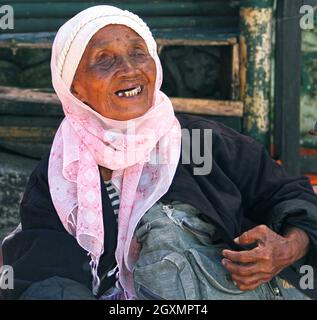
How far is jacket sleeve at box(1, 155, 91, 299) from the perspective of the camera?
2978 mm

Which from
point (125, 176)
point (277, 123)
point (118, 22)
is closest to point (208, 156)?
point (125, 176)

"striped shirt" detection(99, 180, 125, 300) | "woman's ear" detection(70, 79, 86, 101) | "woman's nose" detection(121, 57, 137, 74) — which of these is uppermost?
"woman's nose" detection(121, 57, 137, 74)

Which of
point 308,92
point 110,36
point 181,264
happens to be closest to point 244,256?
point 181,264

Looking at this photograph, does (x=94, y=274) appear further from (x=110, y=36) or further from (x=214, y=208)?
(x=110, y=36)

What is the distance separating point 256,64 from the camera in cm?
489

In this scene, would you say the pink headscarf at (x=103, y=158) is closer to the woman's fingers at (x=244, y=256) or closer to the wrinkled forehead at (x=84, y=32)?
the wrinkled forehead at (x=84, y=32)

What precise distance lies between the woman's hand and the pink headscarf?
354mm

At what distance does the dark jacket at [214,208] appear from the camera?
3004mm

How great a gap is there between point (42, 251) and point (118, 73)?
2.20 ft

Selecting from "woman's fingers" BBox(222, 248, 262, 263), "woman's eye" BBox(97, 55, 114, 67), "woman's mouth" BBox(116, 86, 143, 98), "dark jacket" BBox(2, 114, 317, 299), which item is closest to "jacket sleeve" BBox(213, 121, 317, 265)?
"dark jacket" BBox(2, 114, 317, 299)

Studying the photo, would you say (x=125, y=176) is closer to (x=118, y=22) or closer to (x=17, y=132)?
(x=118, y=22)

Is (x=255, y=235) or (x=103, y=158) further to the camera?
(x=103, y=158)

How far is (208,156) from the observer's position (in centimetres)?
310

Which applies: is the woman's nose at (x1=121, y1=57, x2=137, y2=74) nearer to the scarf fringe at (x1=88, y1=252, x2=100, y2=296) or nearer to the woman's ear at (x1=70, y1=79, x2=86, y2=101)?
the woman's ear at (x1=70, y1=79, x2=86, y2=101)
